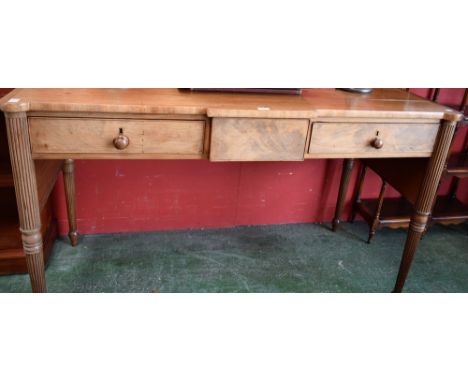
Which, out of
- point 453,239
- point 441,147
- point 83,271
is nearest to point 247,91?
point 441,147

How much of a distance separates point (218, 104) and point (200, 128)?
0.37 ft

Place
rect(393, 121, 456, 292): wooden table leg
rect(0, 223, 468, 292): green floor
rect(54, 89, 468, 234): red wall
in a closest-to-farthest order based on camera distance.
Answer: rect(393, 121, 456, 292): wooden table leg, rect(0, 223, 468, 292): green floor, rect(54, 89, 468, 234): red wall

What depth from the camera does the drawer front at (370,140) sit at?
5.73 ft

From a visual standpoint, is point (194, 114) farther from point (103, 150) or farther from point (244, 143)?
point (103, 150)

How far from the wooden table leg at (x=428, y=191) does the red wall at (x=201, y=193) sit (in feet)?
2.57

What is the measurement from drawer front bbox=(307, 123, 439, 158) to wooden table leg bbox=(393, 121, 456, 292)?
0.03 metres

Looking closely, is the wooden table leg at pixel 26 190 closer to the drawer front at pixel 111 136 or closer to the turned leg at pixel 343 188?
the drawer front at pixel 111 136

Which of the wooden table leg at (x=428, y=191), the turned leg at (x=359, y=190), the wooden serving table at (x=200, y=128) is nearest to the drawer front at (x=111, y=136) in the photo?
the wooden serving table at (x=200, y=128)

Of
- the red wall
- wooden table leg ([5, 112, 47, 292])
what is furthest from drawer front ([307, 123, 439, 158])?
wooden table leg ([5, 112, 47, 292])

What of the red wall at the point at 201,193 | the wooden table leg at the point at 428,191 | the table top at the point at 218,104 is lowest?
the red wall at the point at 201,193

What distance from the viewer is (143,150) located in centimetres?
162

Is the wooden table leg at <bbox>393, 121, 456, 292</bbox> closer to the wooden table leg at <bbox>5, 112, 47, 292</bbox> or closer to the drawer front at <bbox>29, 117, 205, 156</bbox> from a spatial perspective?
the drawer front at <bbox>29, 117, 205, 156</bbox>

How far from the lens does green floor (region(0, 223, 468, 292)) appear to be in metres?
2.19

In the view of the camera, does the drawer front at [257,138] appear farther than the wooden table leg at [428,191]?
No
